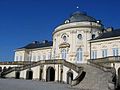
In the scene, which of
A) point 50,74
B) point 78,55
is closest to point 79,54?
point 78,55

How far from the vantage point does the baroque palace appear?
28514mm

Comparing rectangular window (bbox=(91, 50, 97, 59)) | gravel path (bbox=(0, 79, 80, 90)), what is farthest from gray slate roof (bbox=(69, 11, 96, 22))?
gravel path (bbox=(0, 79, 80, 90))

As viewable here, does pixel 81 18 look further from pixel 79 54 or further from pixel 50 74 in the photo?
pixel 50 74

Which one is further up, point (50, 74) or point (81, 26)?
point (81, 26)

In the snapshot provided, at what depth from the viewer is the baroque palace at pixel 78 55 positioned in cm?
2851

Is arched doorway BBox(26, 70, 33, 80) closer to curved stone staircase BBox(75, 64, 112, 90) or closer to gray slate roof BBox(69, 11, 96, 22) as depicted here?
curved stone staircase BBox(75, 64, 112, 90)

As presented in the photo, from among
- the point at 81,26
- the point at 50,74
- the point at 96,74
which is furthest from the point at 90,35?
the point at 96,74

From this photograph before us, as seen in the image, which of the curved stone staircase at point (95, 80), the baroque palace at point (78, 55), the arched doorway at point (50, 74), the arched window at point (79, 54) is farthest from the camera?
the arched window at point (79, 54)

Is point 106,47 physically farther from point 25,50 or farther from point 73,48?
point 25,50

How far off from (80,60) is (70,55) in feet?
7.09

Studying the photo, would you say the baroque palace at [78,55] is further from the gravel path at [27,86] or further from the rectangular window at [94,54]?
the gravel path at [27,86]

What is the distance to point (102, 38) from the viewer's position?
116ft

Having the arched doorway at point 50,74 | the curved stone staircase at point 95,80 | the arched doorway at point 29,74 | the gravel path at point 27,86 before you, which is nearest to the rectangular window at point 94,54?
the arched doorway at point 50,74

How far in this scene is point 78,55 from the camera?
3738 centimetres
